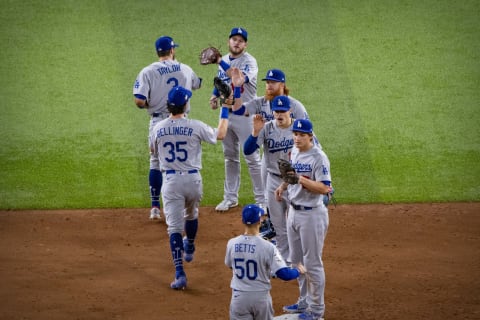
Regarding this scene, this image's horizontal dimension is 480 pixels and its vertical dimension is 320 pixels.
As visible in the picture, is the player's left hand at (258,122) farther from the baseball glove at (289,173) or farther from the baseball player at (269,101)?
the baseball glove at (289,173)

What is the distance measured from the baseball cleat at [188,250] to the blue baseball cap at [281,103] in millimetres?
1809

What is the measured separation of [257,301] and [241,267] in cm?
28

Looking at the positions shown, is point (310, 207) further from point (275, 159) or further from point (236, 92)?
point (236, 92)

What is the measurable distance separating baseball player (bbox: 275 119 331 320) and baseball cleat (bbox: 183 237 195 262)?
1.70 m

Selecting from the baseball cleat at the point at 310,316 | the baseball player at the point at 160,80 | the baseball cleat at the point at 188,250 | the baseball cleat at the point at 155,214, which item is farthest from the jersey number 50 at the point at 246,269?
the baseball cleat at the point at 155,214

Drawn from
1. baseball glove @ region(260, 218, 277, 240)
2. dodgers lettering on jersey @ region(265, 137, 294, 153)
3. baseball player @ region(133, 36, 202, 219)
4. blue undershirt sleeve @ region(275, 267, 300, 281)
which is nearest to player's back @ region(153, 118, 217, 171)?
dodgers lettering on jersey @ region(265, 137, 294, 153)

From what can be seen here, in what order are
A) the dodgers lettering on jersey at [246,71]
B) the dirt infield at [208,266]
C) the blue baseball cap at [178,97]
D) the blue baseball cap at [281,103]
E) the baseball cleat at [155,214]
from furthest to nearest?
1. the baseball cleat at [155,214]
2. the dodgers lettering on jersey at [246,71]
3. the blue baseball cap at [178,97]
4. the blue baseball cap at [281,103]
5. the dirt infield at [208,266]

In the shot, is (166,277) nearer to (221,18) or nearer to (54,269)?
(54,269)

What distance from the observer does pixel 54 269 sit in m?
8.85

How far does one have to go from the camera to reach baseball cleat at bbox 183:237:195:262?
29.3ft

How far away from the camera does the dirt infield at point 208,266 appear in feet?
26.0

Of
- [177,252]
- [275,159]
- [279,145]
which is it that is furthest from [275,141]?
[177,252]

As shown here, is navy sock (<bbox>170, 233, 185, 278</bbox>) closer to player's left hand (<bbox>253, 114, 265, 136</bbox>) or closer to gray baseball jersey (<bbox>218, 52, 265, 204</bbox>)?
player's left hand (<bbox>253, 114, 265, 136</bbox>)

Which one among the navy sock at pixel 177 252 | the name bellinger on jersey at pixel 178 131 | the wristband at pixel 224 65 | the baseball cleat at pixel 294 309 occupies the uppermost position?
the wristband at pixel 224 65
